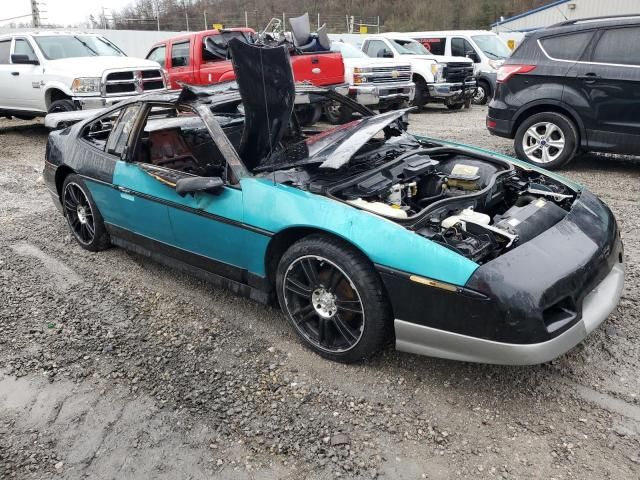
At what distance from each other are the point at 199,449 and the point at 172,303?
62.2 inches

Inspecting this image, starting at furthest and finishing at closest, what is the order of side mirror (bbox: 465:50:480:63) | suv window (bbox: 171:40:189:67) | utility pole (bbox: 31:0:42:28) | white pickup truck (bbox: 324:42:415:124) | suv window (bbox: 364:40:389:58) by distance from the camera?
utility pole (bbox: 31:0:42:28), side mirror (bbox: 465:50:480:63), suv window (bbox: 364:40:389:58), white pickup truck (bbox: 324:42:415:124), suv window (bbox: 171:40:189:67)

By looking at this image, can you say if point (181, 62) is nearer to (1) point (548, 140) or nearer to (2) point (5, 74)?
(2) point (5, 74)

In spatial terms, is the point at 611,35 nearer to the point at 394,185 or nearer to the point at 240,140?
the point at 394,185

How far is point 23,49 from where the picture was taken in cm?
1005

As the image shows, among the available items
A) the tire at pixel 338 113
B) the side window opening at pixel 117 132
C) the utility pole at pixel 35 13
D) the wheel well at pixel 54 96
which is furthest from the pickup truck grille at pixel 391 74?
the utility pole at pixel 35 13

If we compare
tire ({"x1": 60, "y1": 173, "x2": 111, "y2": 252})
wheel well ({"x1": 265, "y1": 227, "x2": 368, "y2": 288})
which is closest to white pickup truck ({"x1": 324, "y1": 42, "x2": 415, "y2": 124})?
tire ({"x1": 60, "y1": 173, "x2": 111, "y2": 252})

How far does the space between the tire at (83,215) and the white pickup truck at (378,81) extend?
729cm

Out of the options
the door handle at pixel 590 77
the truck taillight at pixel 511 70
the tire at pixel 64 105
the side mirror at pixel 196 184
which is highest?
the truck taillight at pixel 511 70

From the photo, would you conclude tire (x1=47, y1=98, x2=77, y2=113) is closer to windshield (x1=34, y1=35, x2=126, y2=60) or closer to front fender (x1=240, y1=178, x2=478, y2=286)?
windshield (x1=34, y1=35, x2=126, y2=60)

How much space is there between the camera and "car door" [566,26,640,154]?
6.06 metres

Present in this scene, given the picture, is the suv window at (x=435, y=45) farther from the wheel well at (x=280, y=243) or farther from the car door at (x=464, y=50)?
the wheel well at (x=280, y=243)

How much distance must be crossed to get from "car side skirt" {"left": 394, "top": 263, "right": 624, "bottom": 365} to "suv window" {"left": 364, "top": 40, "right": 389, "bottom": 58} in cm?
1208

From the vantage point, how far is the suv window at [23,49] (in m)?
9.87

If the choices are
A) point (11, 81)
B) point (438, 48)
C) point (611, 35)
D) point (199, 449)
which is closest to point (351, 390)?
point (199, 449)
